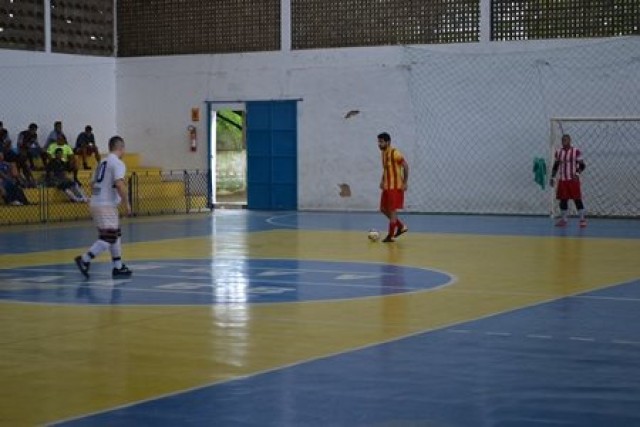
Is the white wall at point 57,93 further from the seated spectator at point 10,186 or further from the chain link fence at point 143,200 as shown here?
the seated spectator at point 10,186

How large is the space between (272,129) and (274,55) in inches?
85.4

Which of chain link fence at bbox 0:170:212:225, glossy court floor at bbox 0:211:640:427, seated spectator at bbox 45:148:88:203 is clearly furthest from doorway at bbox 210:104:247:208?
glossy court floor at bbox 0:211:640:427

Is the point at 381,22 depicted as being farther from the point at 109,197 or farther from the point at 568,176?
the point at 109,197

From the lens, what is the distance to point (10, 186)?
2892 cm

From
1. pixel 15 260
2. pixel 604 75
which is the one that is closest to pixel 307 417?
pixel 15 260

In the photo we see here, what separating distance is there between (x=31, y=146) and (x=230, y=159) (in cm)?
889

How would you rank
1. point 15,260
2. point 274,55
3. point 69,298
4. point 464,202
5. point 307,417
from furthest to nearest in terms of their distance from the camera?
point 274,55 < point 464,202 < point 15,260 < point 69,298 < point 307,417

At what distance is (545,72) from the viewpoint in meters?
30.6

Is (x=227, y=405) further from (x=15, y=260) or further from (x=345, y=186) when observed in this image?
(x=345, y=186)

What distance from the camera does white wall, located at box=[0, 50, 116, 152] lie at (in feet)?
107

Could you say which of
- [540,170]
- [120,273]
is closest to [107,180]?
[120,273]

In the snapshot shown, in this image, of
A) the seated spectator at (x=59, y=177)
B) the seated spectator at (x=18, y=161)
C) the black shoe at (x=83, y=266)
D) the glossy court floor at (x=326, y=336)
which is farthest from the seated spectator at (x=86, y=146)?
the black shoe at (x=83, y=266)

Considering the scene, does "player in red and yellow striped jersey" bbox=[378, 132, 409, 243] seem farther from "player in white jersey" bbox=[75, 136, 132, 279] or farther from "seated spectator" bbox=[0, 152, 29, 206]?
"seated spectator" bbox=[0, 152, 29, 206]

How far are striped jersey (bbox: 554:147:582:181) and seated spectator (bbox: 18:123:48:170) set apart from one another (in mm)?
13412
